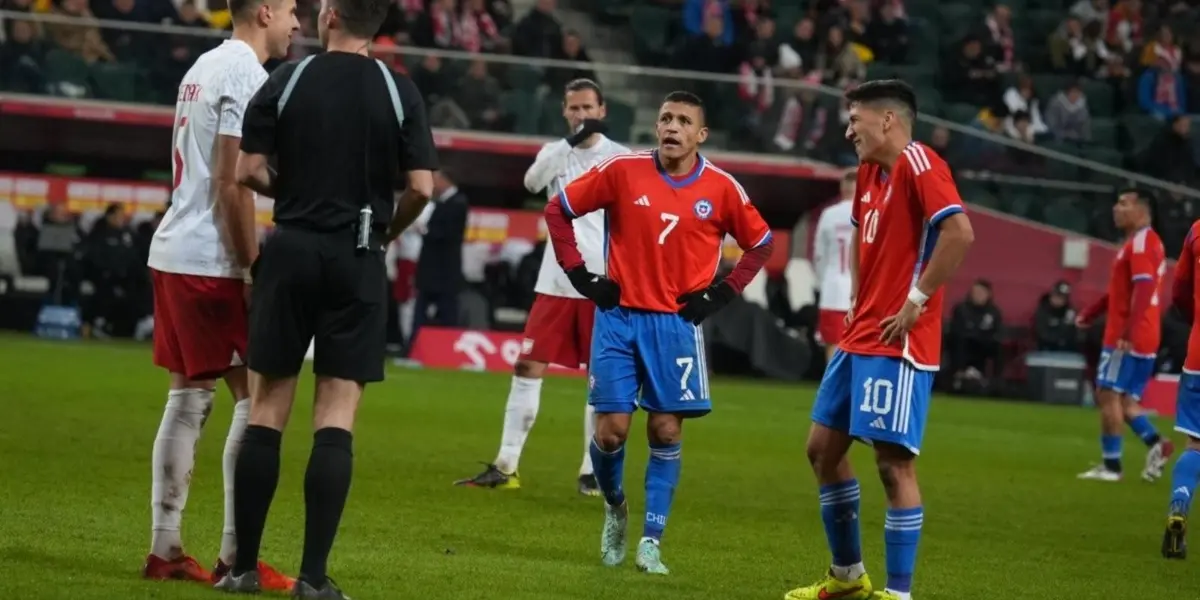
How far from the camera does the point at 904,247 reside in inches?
295

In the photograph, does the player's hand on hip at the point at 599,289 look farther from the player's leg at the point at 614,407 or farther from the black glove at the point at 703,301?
the black glove at the point at 703,301

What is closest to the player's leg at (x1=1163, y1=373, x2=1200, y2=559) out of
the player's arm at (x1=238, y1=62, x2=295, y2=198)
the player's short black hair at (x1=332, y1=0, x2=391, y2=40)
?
the player's short black hair at (x1=332, y1=0, x2=391, y2=40)

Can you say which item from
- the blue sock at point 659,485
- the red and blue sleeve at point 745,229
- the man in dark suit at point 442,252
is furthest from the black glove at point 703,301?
the man in dark suit at point 442,252

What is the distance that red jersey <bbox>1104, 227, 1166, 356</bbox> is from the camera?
14742 mm

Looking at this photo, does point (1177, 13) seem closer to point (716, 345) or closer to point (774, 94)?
point (774, 94)

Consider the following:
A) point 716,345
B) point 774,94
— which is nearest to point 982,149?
point 774,94

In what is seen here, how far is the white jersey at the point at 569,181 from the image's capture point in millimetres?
11500

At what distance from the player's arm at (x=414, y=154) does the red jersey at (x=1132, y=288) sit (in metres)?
9.43

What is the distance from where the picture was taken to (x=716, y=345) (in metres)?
25.3

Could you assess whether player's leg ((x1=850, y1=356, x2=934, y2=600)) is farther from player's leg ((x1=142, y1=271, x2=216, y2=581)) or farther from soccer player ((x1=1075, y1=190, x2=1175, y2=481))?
soccer player ((x1=1075, y1=190, x2=1175, y2=481))

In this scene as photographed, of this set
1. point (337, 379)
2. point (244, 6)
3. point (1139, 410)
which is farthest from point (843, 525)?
point (1139, 410)

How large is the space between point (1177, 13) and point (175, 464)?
26.9 metres

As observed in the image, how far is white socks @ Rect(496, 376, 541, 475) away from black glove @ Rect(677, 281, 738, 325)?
332 centimetres

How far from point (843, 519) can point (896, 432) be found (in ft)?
2.08
